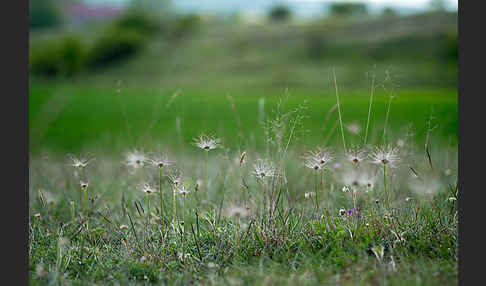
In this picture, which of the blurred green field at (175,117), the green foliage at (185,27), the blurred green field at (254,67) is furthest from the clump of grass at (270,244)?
the green foliage at (185,27)

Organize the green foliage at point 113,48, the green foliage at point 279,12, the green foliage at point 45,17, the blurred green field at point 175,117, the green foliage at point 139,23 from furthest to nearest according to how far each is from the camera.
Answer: the green foliage at point 279,12 → the green foliage at point 139,23 → the green foliage at point 45,17 → the green foliage at point 113,48 → the blurred green field at point 175,117

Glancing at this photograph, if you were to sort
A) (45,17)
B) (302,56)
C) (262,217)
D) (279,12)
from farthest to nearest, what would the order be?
(279,12) < (45,17) < (302,56) < (262,217)

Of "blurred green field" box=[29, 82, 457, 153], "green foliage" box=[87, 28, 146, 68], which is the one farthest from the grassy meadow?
"green foliage" box=[87, 28, 146, 68]

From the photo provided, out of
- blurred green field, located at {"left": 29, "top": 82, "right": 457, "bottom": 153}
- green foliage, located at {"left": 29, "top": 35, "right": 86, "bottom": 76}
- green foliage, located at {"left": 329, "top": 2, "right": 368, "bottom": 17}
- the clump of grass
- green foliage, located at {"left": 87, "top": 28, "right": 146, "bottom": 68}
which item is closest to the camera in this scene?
the clump of grass

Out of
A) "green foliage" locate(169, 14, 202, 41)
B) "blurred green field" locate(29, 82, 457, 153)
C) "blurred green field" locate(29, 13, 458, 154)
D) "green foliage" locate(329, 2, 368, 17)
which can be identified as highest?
"green foliage" locate(329, 2, 368, 17)

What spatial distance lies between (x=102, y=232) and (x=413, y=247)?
211 centimetres

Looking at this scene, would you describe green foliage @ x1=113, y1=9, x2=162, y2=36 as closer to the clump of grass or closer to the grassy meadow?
the grassy meadow

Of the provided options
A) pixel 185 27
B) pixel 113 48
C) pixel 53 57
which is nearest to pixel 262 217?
pixel 53 57

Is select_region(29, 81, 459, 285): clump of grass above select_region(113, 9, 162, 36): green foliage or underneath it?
underneath

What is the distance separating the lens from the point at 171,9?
57.8 m

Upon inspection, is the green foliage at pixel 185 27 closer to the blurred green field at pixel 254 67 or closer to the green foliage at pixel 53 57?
the blurred green field at pixel 254 67

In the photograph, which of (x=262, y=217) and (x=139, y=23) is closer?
(x=262, y=217)

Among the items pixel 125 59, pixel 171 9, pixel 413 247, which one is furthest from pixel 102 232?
pixel 171 9

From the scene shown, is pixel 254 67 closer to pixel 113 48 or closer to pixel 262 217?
pixel 113 48
